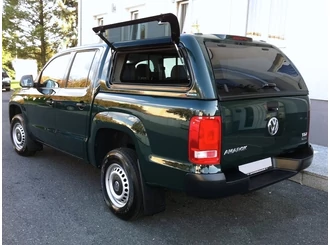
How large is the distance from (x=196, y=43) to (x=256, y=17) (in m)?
5.00

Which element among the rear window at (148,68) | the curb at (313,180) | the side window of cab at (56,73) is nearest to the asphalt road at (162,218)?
the curb at (313,180)

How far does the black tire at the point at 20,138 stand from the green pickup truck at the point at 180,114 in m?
1.47

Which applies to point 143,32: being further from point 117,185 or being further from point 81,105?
point 117,185

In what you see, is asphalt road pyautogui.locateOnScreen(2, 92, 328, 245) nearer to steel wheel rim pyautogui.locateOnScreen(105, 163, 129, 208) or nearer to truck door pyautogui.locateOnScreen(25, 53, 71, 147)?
steel wheel rim pyautogui.locateOnScreen(105, 163, 129, 208)

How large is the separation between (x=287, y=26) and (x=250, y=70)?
13.0 ft

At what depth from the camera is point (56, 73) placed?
4.75 m

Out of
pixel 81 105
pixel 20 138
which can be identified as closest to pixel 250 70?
→ pixel 81 105

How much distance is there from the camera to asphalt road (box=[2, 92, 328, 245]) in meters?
3.04

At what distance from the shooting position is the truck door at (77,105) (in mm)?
3865

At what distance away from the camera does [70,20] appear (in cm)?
2319

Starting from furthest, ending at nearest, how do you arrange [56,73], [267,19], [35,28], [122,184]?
1. [35,28]
2. [267,19]
3. [56,73]
4. [122,184]

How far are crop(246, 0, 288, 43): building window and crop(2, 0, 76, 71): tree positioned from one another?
729 inches

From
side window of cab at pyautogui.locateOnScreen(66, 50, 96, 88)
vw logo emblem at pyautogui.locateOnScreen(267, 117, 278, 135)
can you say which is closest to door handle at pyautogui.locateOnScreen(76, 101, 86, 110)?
side window of cab at pyautogui.locateOnScreen(66, 50, 96, 88)

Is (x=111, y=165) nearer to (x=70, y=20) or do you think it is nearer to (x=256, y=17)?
(x=256, y=17)
